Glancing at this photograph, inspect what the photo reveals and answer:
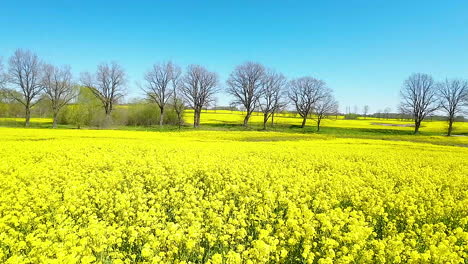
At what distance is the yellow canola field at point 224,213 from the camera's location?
4.22 meters

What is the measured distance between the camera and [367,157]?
16359 millimetres

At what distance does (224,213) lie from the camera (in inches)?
217

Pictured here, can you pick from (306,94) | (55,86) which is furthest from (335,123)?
(55,86)

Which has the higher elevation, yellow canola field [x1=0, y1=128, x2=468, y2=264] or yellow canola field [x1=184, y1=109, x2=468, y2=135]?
yellow canola field [x1=184, y1=109, x2=468, y2=135]

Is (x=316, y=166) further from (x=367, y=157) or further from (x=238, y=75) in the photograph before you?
(x=238, y=75)

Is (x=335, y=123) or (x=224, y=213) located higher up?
(x=335, y=123)

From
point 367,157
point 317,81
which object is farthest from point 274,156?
point 317,81

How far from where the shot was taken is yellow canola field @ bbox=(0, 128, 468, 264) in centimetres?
422

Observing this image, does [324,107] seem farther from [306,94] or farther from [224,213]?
[224,213]

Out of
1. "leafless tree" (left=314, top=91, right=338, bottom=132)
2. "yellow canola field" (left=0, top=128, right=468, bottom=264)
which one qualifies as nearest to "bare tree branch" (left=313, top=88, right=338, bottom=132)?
"leafless tree" (left=314, top=91, right=338, bottom=132)

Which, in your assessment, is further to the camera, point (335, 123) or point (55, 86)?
point (335, 123)

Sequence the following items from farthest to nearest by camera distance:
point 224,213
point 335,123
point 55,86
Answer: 1. point 335,123
2. point 55,86
3. point 224,213

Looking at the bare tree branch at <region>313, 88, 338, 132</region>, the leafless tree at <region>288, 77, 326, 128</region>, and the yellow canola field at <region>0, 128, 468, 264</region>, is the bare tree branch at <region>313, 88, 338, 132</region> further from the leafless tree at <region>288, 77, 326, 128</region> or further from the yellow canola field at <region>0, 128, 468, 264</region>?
the yellow canola field at <region>0, 128, 468, 264</region>

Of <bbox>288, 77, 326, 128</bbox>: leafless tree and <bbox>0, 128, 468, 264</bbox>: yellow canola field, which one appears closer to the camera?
<bbox>0, 128, 468, 264</bbox>: yellow canola field
